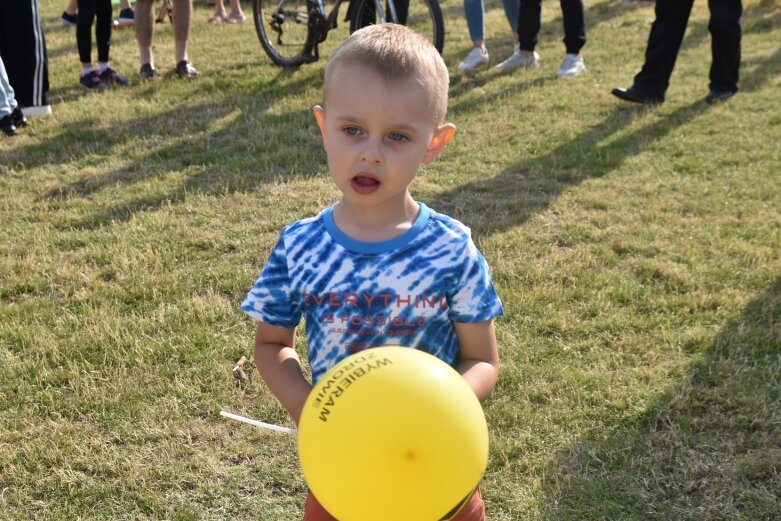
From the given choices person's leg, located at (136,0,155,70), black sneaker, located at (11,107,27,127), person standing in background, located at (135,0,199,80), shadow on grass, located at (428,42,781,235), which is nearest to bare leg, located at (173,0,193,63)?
person standing in background, located at (135,0,199,80)

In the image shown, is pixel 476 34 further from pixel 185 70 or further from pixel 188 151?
pixel 188 151

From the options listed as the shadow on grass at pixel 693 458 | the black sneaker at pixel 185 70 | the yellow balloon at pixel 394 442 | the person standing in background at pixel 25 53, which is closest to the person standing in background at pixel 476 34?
the black sneaker at pixel 185 70

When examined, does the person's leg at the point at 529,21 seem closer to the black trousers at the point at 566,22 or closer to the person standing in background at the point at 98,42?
the black trousers at the point at 566,22

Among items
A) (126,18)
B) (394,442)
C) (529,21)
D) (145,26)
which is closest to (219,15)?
(126,18)

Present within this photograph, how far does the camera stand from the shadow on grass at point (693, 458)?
107 inches

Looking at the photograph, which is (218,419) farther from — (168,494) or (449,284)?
(449,284)

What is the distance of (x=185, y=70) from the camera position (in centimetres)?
795

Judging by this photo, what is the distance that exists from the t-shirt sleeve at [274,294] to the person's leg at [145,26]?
6.36m

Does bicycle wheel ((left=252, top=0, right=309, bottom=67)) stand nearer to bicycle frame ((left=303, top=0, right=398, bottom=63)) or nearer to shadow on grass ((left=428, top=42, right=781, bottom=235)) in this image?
bicycle frame ((left=303, top=0, right=398, bottom=63))

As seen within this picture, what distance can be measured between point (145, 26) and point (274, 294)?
6.50m

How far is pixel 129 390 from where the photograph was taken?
3.30 metres

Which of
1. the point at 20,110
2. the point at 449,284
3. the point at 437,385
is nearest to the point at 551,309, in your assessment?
the point at 449,284

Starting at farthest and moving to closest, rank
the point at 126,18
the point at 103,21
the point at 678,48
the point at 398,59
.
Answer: the point at 126,18
the point at 103,21
the point at 678,48
the point at 398,59

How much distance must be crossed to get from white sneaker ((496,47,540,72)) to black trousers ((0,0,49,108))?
4.03m
